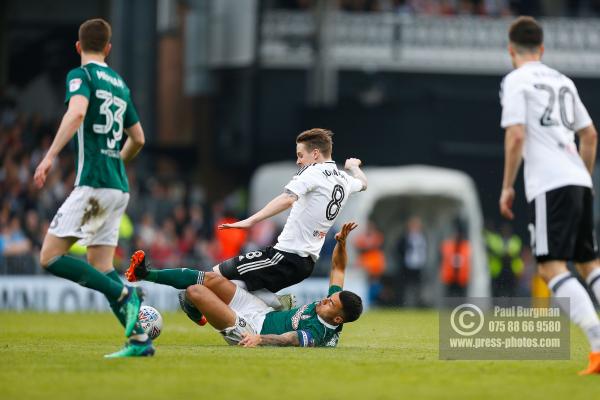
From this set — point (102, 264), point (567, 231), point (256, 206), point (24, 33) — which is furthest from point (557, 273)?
point (24, 33)

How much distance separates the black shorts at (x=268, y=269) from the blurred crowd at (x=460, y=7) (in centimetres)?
2239

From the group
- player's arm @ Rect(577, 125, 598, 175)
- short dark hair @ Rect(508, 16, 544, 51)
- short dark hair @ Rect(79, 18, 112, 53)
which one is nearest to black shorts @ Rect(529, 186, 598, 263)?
player's arm @ Rect(577, 125, 598, 175)

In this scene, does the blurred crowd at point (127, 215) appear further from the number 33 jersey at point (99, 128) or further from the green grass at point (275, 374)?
the number 33 jersey at point (99, 128)

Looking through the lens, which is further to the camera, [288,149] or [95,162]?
[288,149]

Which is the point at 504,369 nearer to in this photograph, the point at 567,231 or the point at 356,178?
the point at 567,231

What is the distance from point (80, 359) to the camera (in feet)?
35.4

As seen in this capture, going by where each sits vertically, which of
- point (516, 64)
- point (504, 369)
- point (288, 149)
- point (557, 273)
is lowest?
point (504, 369)

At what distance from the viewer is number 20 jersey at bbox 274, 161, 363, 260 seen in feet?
40.7

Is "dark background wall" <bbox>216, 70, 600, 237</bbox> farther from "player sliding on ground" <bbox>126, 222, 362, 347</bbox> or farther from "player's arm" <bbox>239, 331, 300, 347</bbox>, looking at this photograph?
"player's arm" <bbox>239, 331, 300, 347</bbox>

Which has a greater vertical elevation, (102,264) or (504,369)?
(102,264)

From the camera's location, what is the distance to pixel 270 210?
11688 mm

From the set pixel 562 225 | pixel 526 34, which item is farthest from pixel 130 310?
pixel 526 34

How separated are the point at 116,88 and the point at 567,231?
137 inches

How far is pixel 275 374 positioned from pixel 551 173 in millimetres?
2356
